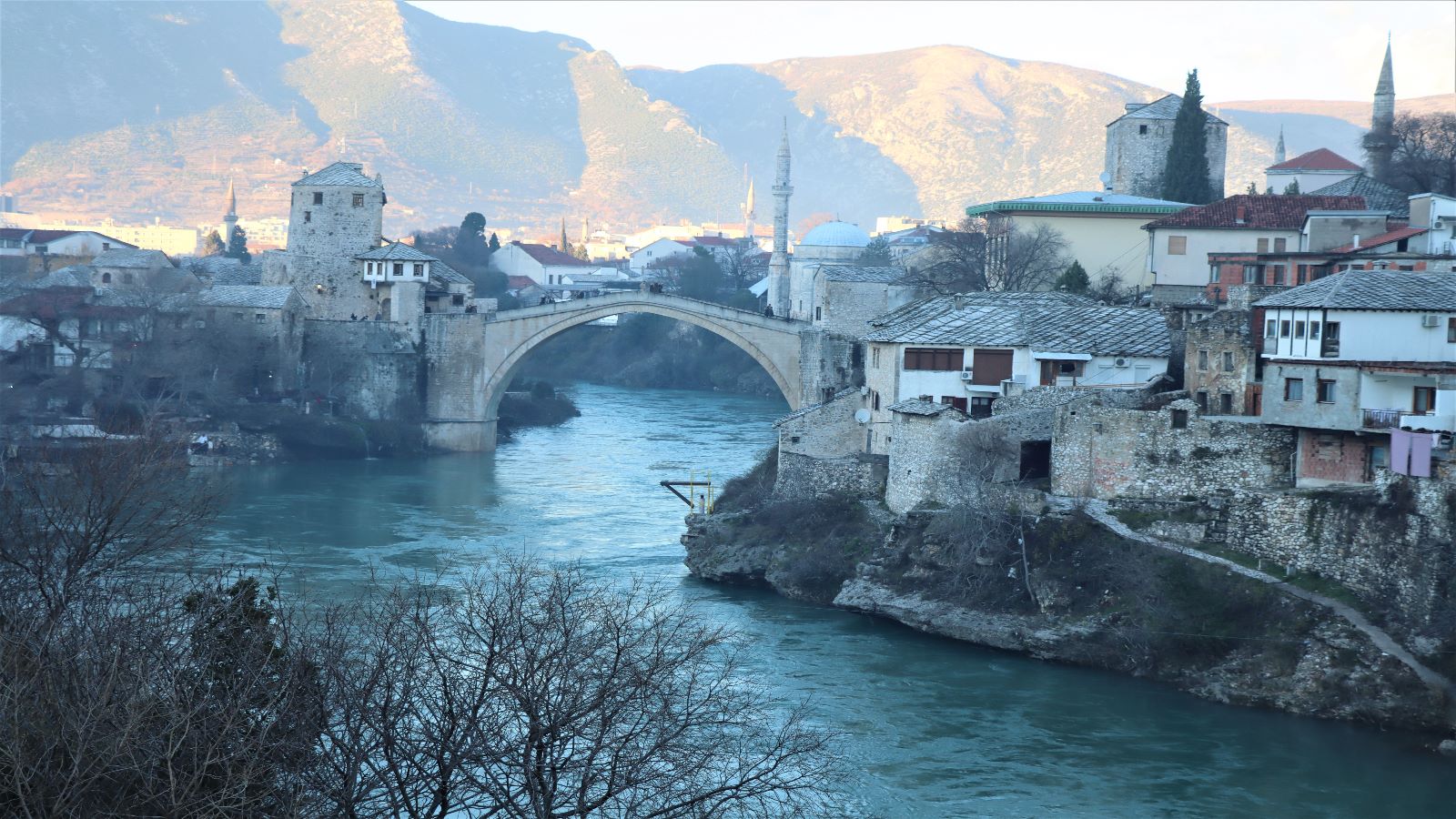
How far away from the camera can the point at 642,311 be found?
154 feet

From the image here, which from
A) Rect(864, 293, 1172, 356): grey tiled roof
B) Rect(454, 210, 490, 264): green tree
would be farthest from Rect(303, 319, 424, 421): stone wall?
Rect(454, 210, 490, 264): green tree

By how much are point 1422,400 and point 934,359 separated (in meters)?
7.84

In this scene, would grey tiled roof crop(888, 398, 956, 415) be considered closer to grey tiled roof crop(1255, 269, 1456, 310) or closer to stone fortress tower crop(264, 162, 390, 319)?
grey tiled roof crop(1255, 269, 1456, 310)

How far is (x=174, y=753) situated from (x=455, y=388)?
3671 cm

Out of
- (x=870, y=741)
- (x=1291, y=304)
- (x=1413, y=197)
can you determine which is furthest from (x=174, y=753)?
(x=1413, y=197)

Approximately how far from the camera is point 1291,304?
75.8 feet

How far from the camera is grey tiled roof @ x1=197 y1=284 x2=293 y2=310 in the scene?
47031mm

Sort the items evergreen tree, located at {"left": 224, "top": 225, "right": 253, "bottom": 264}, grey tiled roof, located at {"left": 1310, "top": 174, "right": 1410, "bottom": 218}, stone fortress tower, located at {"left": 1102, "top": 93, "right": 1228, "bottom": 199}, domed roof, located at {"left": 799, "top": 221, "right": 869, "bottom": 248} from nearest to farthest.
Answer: grey tiled roof, located at {"left": 1310, "top": 174, "right": 1410, "bottom": 218}
stone fortress tower, located at {"left": 1102, "top": 93, "right": 1228, "bottom": 199}
domed roof, located at {"left": 799, "top": 221, "right": 869, "bottom": 248}
evergreen tree, located at {"left": 224, "top": 225, "right": 253, "bottom": 264}

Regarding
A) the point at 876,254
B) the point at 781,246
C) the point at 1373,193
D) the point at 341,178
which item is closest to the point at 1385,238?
the point at 1373,193

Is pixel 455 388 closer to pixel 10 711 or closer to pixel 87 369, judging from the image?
pixel 87 369

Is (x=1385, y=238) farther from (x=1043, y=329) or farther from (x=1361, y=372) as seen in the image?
(x=1361, y=372)

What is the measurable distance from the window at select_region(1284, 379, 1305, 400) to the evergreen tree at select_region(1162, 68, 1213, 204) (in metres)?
17.9

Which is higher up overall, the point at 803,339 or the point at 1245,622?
the point at 803,339

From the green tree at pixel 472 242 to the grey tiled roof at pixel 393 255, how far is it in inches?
1206
